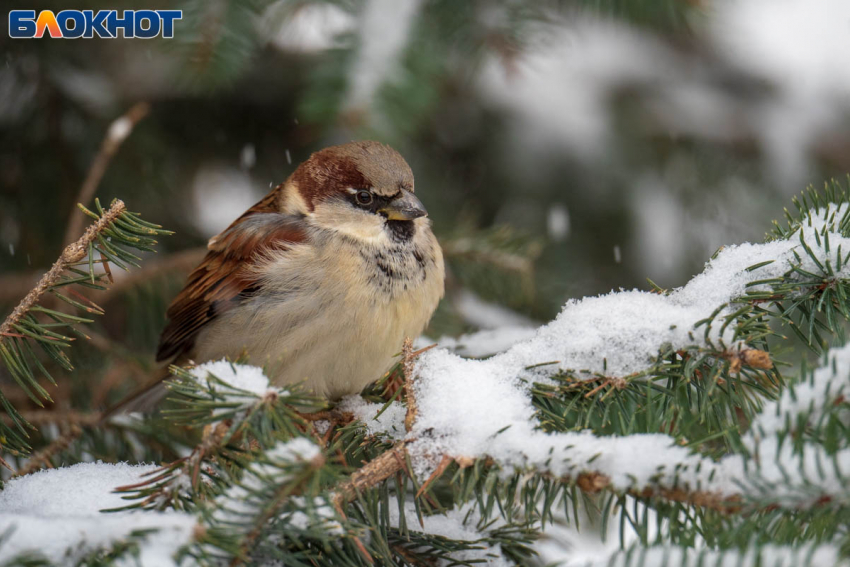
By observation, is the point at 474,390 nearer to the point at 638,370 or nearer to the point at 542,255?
the point at 638,370

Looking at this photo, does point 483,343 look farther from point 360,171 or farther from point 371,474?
point 371,474

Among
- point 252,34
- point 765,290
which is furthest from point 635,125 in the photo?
point 765,290

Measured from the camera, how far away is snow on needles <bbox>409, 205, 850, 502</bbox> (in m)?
1.09

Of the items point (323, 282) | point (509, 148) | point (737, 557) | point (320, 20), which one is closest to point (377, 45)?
point (320, 20)

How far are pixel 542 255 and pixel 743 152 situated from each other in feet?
3.62

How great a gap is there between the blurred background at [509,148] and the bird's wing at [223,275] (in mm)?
242

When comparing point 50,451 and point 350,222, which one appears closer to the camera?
point 50,451

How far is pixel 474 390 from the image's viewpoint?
4.60ft

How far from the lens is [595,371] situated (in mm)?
1454

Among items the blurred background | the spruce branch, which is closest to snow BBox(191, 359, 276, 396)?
the spruce branch

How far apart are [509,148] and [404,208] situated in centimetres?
124

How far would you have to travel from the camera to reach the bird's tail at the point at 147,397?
2.55m

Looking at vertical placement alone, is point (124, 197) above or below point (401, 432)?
above

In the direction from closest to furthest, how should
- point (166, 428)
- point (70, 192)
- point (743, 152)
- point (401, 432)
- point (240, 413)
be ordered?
point (240, 413) → point (401, 432) → point (166, 428) → point (70, 192) → point (743, 152)
